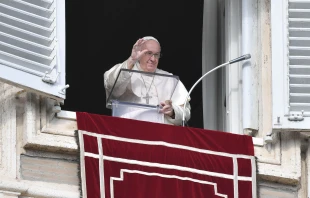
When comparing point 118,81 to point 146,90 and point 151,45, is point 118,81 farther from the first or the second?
point 151,45

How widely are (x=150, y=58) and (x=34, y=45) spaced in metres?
1.09

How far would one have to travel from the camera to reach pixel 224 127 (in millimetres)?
17297

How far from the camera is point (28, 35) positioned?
52.7 feet

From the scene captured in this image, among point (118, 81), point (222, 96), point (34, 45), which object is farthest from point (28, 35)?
point (222, 96)

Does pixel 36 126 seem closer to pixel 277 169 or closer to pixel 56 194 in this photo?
pixel 56 194

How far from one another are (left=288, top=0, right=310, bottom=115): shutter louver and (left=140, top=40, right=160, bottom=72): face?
2.96 feet

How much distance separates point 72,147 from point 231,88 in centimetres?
149

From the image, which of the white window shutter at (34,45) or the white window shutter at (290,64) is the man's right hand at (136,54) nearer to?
the white window shutter at (34,45)

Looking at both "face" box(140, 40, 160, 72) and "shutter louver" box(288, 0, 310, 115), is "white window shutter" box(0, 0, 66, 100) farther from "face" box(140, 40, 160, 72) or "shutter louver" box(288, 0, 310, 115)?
"shutter louver" box(288, 0, 310, 115)

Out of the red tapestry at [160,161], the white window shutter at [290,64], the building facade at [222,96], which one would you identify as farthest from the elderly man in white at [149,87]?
the white window shutter at [290,64]

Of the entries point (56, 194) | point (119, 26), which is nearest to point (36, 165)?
point (56, 194)

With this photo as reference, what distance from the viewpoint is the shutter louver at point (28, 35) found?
1592 cm

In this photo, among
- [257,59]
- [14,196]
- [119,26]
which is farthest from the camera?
[119,26]

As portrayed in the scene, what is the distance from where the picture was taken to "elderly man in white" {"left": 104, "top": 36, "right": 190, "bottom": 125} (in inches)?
653
